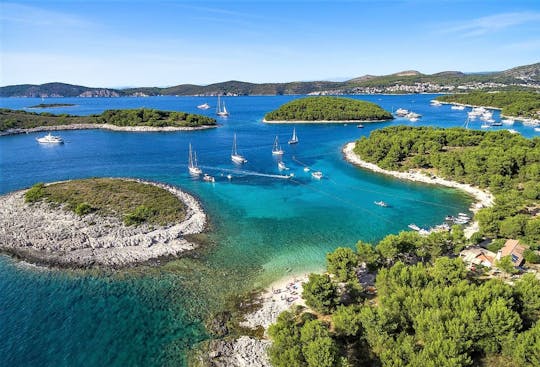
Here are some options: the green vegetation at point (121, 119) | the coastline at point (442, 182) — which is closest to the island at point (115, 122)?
the green vegetation at point (121, 119)

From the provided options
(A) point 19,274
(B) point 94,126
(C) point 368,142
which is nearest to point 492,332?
(A) point 19,274

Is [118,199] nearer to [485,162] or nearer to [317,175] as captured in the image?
[317,175]

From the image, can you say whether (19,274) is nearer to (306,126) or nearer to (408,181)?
(408,181)

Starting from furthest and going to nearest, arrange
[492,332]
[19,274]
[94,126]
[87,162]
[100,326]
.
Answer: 1. [94,126]
2. [87,162]
3. [19,274]
4. [100,326]
5. [492,332]

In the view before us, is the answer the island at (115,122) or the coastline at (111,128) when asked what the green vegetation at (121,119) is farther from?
the coastline at (111,128)

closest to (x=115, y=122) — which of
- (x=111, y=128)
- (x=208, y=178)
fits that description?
(x=111, y=128)

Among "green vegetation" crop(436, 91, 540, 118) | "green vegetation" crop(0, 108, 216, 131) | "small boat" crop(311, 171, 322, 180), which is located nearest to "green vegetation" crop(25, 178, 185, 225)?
"small boat" crop(311, 171, 322, 180)

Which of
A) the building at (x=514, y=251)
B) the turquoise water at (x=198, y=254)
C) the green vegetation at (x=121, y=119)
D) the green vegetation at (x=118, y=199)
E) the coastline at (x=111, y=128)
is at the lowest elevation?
the turquoise water at (x=198, y=254)
